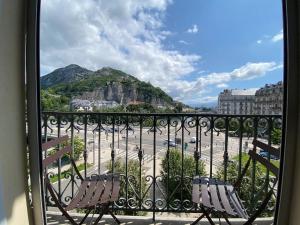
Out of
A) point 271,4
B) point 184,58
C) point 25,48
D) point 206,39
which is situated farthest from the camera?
point 184,58

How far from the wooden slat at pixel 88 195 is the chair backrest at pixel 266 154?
1365mm

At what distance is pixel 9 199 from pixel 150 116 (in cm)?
151

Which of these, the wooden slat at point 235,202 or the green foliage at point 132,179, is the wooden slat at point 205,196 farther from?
the green foliage at point 132,179

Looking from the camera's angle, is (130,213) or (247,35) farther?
(247,35)

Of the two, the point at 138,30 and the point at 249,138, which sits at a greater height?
the point at 138,30

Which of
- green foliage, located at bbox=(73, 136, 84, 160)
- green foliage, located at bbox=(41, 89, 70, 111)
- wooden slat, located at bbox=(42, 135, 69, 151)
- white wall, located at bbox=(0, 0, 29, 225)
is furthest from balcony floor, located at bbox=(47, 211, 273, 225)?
green foliage, located at bbox=(41, 89, 70, 111)

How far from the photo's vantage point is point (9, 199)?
1399 mm

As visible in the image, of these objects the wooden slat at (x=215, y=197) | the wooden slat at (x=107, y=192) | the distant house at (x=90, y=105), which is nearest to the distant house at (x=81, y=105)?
the distant house at (x=90, y=105)

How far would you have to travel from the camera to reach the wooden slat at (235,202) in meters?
1.87

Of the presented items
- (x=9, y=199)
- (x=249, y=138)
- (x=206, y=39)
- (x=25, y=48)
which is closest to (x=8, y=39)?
(x=25, y=48)

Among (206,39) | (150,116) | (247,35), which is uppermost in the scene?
(206,39)

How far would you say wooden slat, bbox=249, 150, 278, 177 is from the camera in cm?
165

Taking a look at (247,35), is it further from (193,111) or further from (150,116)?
(150,116)

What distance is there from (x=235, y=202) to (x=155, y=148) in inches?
39.4
